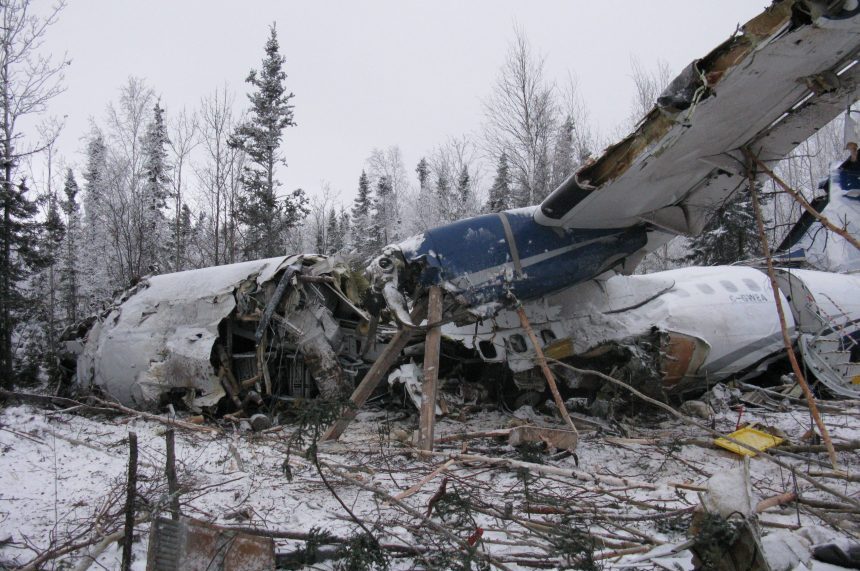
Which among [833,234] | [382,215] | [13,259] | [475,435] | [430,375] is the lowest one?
[475,435]

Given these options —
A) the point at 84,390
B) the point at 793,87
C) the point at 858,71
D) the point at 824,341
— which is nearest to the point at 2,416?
the point at 84,390

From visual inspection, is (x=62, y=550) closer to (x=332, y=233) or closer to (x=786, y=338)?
(x=786, y=338)

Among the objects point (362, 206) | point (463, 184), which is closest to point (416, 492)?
point (463, 184)

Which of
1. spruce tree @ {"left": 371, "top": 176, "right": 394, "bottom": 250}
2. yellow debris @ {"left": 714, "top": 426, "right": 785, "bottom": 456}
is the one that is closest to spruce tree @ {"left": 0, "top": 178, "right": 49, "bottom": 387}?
yellow debris @ {"left": 714, "top": 426, "right": 785, "bottom": 456}

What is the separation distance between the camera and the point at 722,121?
467 centimetres

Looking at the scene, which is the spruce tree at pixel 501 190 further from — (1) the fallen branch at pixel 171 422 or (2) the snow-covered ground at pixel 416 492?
(2) the snow-covered ground at pixel 416 492

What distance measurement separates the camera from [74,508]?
11.4ft

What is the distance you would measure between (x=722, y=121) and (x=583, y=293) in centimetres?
279

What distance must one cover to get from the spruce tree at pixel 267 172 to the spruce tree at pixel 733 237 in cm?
1638

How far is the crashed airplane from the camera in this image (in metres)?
4.41

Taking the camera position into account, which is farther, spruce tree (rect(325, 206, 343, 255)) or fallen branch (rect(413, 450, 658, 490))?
spruce tree (rect(325, 206, 343, 255))

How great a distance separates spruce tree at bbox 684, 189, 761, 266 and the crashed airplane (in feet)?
35.8

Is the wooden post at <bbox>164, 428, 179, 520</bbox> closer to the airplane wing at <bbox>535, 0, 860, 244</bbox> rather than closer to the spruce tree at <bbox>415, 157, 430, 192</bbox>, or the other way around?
the airplane wing at <bbox>535, 0, 860, 244</bbox>

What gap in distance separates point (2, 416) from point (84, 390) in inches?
96.1
